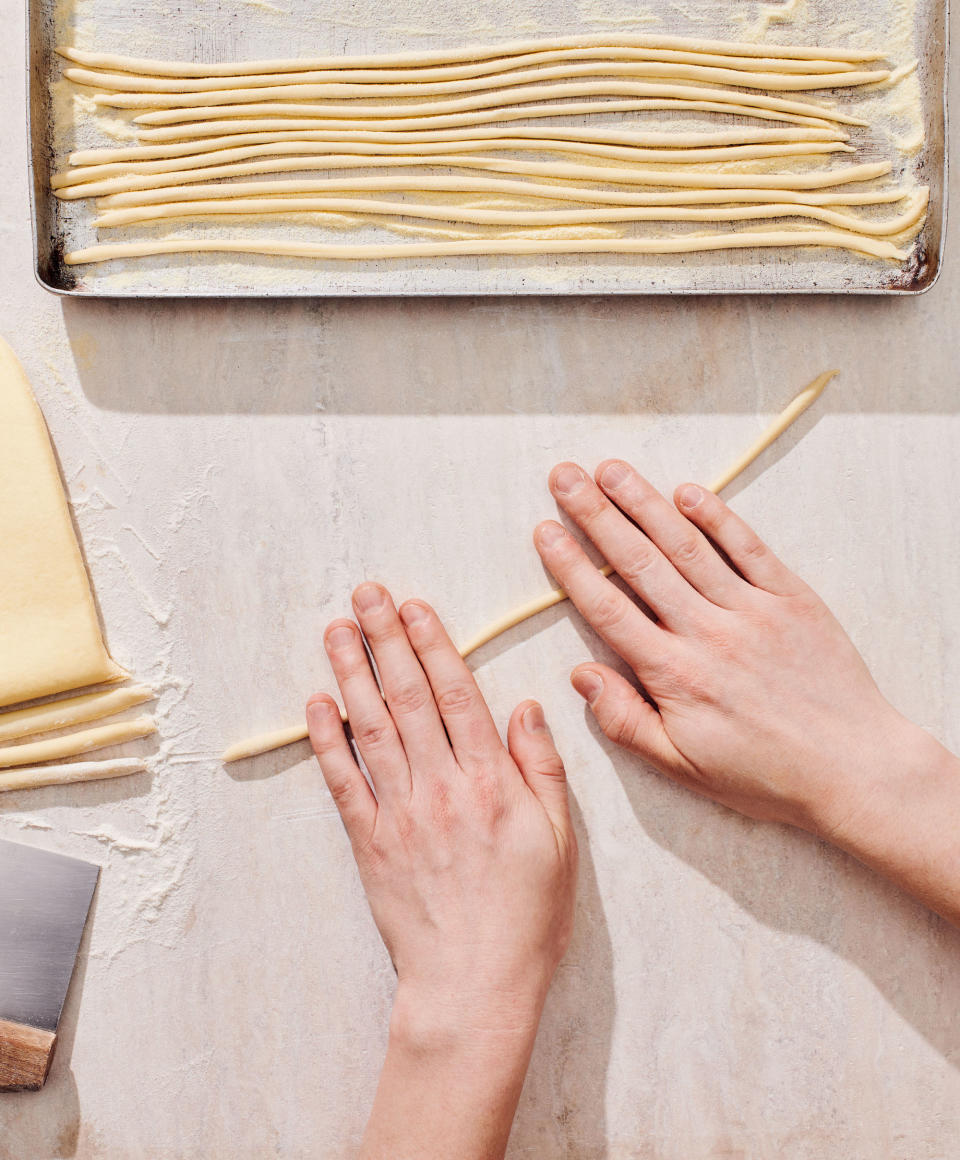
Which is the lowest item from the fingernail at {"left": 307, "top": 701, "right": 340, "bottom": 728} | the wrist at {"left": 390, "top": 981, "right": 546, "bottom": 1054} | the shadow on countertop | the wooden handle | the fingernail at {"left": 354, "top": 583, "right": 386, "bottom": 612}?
the wooden handle

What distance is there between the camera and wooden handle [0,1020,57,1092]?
0.68 m

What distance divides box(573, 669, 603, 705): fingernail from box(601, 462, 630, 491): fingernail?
0.55ft

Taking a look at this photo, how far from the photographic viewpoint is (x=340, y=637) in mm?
701

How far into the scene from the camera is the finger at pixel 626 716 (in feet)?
2.26

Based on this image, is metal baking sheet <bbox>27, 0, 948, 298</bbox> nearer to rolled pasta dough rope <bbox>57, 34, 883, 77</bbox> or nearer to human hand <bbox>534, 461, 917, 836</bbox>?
rolled pasta dough rope <bbox>57, 34, 883, 77</bbox>

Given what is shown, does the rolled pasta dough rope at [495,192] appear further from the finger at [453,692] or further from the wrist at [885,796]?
the wrist at [885,796]

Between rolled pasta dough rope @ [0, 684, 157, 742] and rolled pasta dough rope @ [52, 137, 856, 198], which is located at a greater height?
rolled pasta dough rope @ [52, 137, 856, 198]

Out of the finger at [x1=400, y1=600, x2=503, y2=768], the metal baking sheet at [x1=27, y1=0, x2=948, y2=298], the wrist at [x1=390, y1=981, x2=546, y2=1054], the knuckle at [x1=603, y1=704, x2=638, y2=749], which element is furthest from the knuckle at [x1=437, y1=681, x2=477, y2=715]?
the metal baking sheet at [x1=27, y1=0, x2=948, y2=298]

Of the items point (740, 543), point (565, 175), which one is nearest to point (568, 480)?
point (740, 543)

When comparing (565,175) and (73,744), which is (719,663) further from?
(73,744)

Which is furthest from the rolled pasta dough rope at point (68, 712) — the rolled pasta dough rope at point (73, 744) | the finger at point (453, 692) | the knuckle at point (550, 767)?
the knuckle at point (550, 767)

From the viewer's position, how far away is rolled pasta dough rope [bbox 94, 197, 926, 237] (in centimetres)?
68

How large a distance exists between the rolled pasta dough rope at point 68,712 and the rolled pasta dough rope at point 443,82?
20.0 inches

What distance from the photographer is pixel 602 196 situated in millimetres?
686
